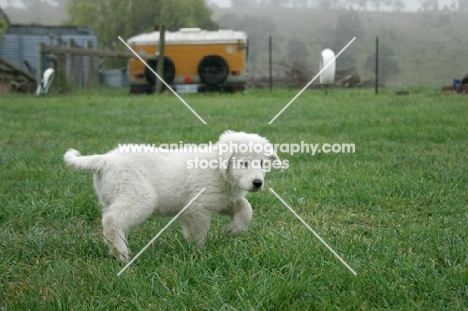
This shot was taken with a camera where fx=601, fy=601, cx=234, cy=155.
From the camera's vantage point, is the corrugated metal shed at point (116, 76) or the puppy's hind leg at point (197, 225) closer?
the puppy's hind leg at point (197, 225)

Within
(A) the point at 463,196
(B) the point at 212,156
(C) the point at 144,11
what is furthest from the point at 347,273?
(C) the point at 144,11

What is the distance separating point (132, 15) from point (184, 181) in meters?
35.4

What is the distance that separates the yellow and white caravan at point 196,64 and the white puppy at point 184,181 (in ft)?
51.9

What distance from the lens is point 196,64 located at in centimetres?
1980

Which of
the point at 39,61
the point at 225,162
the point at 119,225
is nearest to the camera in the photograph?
the point at 119,225

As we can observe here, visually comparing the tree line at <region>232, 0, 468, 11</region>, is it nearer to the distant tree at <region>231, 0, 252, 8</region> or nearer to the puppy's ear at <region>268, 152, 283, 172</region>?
the distant tree at <region>231, 0, 252, 8</region>

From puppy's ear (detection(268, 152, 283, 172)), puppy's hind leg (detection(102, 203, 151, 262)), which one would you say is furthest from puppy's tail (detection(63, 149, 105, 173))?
puppy's ear (detection(268, 152, 283, 172))

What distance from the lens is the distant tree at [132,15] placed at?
114 feet

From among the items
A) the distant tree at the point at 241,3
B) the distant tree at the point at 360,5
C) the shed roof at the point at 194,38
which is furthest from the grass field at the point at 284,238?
the distant tree at the point at 241,3

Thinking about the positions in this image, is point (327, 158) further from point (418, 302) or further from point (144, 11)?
point (144, 11)

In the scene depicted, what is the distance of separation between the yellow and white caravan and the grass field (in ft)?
37.3

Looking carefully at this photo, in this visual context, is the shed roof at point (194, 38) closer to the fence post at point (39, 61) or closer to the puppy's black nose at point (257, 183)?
the fence post at point (39, 61)

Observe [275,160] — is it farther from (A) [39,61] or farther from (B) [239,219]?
(A) [39,61]

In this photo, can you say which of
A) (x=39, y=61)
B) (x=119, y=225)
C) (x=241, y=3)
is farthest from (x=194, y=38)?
(x=241, y=3)
